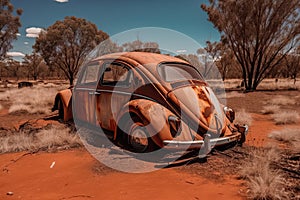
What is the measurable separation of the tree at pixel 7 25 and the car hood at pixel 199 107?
99.6 feet

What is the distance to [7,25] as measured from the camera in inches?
1125

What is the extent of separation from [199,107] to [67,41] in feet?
97.9

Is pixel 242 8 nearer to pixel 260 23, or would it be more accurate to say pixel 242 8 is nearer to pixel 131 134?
pixel 260 23

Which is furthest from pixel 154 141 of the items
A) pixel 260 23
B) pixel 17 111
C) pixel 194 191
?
pixel 260 23

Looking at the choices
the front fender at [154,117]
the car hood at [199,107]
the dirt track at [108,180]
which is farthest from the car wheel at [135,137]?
the car hood at [199,107]

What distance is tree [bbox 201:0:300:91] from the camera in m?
20.9

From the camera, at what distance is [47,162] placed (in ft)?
14.1

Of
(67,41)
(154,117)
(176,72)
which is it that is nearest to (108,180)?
(154,117)

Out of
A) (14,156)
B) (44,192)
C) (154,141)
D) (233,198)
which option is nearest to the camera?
(233,198)

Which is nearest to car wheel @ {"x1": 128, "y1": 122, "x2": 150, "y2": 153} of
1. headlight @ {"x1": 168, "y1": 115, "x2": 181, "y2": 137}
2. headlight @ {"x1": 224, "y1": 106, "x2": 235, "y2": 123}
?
headlight @ {"x1": 168, "y1": 115, "x2": 181, "y2": 137}

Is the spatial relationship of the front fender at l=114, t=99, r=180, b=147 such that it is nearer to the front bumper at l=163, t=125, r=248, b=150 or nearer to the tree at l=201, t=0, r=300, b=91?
the front bumper at l=163, t=125, r=248, b=150

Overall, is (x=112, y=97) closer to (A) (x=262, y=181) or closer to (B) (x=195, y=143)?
(B) (x=195, y=143)

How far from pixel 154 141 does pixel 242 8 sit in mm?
21590

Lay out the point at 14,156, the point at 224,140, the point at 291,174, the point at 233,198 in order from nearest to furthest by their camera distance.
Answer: the point at 233,198 → the point at 291,174 → the point at 224,140 → the point at 14,156
